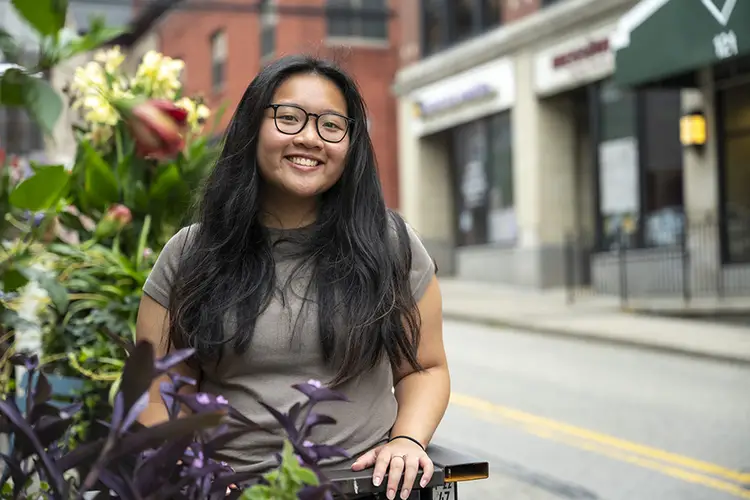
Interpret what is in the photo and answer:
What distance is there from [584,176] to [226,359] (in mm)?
20312

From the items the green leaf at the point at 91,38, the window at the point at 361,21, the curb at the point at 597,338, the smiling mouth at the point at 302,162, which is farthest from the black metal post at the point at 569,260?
the green leaf at the point at 91,38

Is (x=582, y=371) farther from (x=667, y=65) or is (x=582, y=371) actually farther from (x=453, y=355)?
(x=667, y=65)

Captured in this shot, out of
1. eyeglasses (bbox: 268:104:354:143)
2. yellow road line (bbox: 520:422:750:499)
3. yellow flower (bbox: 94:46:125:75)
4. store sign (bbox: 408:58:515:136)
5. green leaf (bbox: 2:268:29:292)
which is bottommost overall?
yellow road line (bbox: 520:422:750:499)

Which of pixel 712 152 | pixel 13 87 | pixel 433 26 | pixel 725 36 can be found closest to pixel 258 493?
pixel 13 87

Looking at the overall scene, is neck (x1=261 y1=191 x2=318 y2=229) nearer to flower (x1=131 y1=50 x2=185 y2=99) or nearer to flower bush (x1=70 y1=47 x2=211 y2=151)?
flower bush (x1=70 y1=47 x2=211 y2=151)

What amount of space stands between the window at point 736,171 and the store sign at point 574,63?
228cm

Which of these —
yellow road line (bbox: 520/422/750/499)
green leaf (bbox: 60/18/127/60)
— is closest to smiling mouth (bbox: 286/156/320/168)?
green leaf (bbox: 60/18/127/60)

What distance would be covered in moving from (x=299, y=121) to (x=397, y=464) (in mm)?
854

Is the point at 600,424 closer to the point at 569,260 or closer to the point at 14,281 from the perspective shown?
the point at 14,281

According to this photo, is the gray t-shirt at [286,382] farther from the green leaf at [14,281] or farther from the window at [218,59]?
the window at [218,59]

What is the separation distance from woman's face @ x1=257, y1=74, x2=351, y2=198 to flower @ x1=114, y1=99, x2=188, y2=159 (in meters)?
1.53

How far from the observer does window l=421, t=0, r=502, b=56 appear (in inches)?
942

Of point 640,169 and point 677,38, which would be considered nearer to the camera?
point 677,38

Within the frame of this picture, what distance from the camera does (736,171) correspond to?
1733 centimetres
